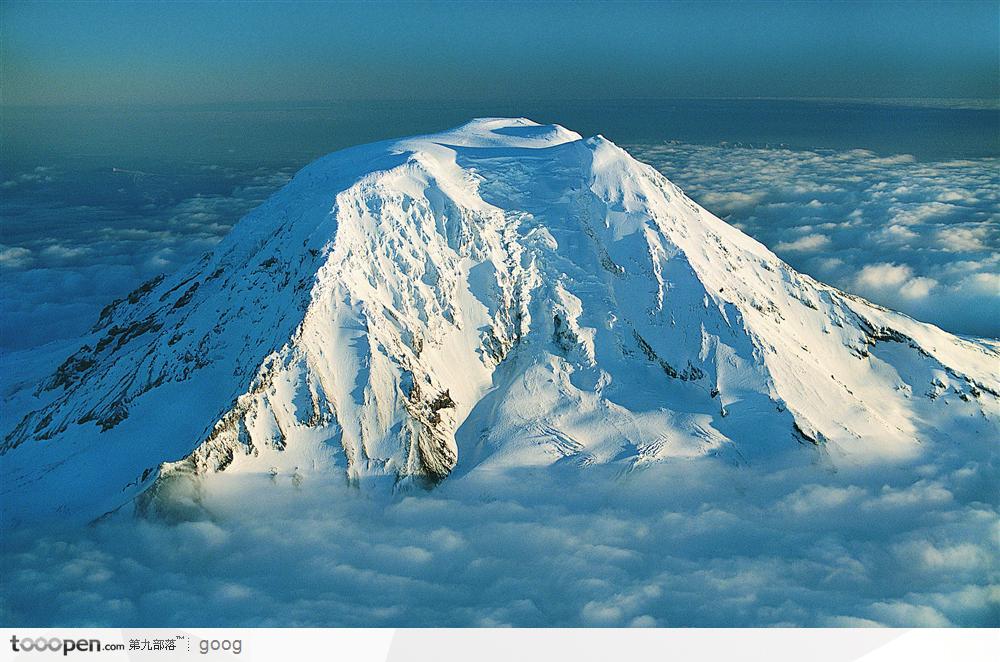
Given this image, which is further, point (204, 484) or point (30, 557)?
point (204, 484)

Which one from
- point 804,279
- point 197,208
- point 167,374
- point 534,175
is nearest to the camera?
point 167,374

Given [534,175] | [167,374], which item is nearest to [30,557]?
[167,374]

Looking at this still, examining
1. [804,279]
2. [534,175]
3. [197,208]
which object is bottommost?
[197,208]
